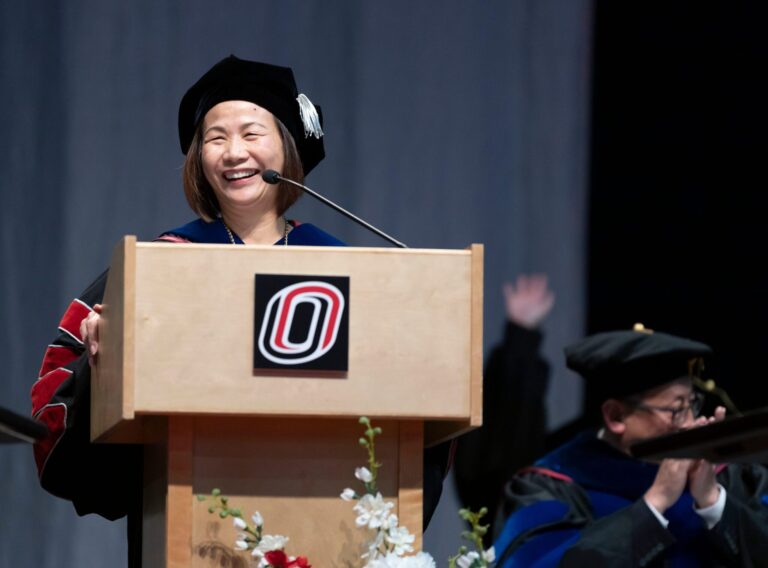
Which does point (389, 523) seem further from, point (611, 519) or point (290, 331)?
point (611, 519)

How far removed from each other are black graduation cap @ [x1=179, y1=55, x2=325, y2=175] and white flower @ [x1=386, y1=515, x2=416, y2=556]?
1118 millimetres

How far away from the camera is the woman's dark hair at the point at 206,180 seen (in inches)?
127

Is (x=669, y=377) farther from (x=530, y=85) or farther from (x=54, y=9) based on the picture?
(x=54, y=9)

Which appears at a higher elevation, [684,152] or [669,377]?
[684,152]

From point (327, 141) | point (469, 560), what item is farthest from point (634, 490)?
point (469, 560)

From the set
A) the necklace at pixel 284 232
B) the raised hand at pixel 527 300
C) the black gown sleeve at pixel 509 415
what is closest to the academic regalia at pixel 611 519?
the black gown sleeve at pixel 509 415

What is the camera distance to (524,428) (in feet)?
18.0

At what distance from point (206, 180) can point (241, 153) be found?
0.47ft

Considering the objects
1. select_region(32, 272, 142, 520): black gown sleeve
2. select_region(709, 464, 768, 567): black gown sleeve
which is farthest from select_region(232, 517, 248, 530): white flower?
select_region(709, 464, 768, 567): black gown sleeve

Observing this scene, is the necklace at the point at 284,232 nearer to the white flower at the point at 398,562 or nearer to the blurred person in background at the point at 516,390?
the white flower at the point at 398,562

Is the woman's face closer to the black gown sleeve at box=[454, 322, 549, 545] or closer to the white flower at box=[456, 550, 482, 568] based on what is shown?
the white flower at box=[456, 550, 482, 568]

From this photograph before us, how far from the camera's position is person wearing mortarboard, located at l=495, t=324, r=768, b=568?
446cm

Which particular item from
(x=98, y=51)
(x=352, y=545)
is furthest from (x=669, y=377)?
(x=352, y=545)

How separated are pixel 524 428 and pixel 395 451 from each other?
2955 mm
